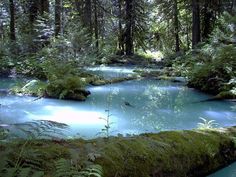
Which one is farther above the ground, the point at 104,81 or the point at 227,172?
the point at 104,81

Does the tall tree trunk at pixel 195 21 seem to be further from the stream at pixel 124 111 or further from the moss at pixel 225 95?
the moss at pixel 225 95

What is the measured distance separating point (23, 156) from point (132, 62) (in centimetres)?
2407

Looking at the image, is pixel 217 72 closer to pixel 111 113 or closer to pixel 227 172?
pixel 111 113

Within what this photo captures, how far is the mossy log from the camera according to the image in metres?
3.93

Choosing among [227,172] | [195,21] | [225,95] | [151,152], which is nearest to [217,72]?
[225,95]

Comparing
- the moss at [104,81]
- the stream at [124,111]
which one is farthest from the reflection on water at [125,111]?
the moss at [104,81]

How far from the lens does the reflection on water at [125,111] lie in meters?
7.73

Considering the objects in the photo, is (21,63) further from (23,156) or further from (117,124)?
(23,156)

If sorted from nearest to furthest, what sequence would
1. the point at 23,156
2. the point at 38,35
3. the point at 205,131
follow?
the point at 23,156 → the point at 205,131 → the point at 38,35

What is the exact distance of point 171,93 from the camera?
12.5 metres

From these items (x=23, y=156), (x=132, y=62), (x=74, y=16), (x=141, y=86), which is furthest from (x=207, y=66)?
(x=74, y=16)

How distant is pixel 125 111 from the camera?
927 cm

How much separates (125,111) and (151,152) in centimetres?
471

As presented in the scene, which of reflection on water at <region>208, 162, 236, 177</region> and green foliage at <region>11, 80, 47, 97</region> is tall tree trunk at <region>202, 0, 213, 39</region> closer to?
green foliage at <region>11, 80, 47, 97</region>
